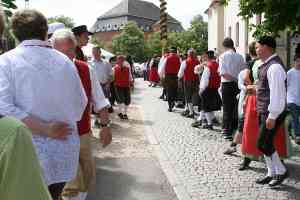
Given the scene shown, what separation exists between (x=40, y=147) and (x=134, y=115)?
11.5 meters

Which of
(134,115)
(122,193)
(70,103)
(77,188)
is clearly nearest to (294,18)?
(122,193)

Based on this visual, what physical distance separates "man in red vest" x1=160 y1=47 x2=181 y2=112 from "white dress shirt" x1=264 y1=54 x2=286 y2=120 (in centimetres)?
931

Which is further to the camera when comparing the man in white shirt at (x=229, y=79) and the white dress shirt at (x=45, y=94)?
the man in white shirt at (x=229, y=79)

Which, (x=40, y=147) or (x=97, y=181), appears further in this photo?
(x=97, y=181)

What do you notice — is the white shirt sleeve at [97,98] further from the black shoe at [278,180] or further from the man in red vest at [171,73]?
the man in red vest at [171,73]

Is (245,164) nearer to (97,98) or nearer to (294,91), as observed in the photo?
(294,91)

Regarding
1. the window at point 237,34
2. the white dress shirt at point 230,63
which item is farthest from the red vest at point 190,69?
the window at point 237,34

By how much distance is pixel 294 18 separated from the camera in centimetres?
723

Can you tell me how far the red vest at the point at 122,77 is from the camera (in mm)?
13992

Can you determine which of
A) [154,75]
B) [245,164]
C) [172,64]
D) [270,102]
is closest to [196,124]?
[172,64]

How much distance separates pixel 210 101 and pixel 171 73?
4.10 meters

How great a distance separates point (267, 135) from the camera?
609cm

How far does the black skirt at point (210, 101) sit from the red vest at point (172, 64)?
3882mm

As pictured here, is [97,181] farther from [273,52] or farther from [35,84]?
[35,84]
